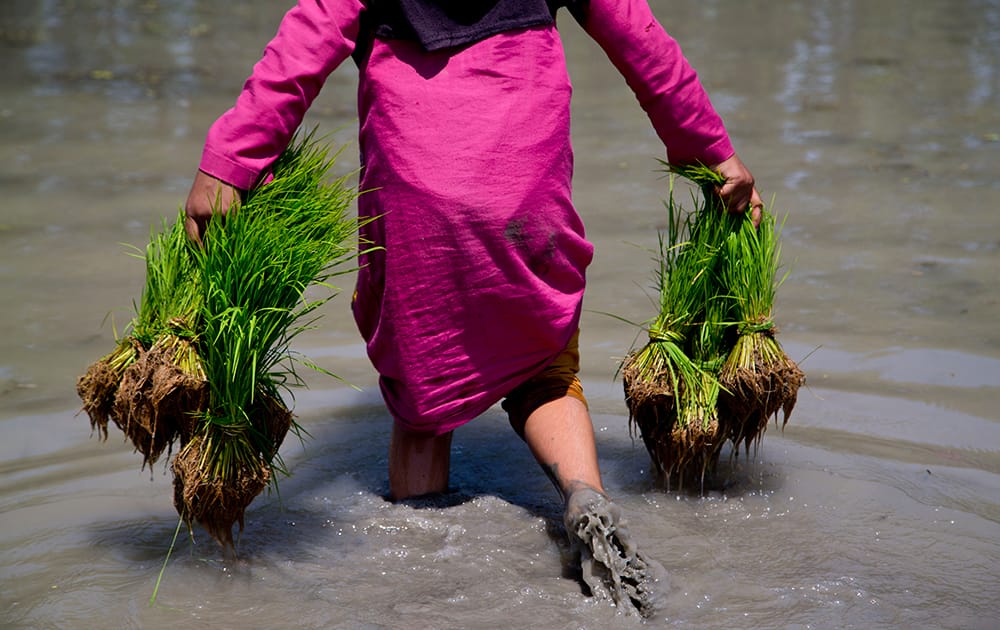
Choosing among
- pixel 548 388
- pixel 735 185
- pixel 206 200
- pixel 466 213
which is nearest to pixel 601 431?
pixel 548 388

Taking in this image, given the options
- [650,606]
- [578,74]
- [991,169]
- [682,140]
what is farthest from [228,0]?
[650,606]

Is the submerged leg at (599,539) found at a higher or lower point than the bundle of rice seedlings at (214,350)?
lower

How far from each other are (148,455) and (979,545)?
6.23 feet

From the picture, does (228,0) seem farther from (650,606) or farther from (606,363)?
(650,606)

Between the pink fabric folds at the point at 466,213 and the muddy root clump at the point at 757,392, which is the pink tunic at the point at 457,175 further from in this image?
the muddy root clump at the point at 757,392

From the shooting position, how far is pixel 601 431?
3.34 meters

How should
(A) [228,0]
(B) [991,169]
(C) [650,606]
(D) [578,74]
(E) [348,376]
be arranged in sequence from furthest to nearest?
1. (A) [228,0]
2. (D) [578,74]
3. (B) [991,169]
4. (E) [348,376]
5. (C) [650,606]

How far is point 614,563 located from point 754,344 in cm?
69

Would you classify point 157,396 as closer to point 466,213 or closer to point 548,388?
point 466,213

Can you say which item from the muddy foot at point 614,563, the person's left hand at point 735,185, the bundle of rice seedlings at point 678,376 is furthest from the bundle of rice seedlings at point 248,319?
the person's left hand at point 735,185

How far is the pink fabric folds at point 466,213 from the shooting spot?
98.6 inches

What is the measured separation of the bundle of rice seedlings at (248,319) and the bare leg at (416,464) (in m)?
0.37

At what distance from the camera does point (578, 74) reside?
24.8ft

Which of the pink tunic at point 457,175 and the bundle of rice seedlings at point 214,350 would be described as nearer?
the bundle of rice seedlings at point 214,350
